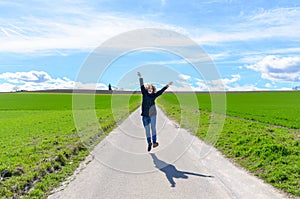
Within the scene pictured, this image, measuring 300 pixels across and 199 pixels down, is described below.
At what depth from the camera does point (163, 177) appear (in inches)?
311

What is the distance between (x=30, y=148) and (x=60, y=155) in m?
2.90

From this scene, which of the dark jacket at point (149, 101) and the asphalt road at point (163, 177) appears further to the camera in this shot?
the dark jacket at point (149, 101)

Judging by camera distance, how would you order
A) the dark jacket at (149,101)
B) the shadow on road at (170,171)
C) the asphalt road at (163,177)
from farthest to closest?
1. the dark jacket at (149,101)
2. the shadow on road at (170,171)
3. the asphalt road at (163,177)

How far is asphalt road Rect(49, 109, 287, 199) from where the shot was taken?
6668 mm

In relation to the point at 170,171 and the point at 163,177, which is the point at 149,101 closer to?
the point at 170,171

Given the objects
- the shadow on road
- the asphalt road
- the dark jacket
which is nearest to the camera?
the asphalt road

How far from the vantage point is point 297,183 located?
7328 mm

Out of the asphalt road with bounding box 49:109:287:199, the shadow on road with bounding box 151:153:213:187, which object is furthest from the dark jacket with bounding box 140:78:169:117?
the shadow on road with bounding box 151:153:213:187

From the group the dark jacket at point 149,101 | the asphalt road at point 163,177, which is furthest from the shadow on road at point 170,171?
the dark jacket at point 149,101

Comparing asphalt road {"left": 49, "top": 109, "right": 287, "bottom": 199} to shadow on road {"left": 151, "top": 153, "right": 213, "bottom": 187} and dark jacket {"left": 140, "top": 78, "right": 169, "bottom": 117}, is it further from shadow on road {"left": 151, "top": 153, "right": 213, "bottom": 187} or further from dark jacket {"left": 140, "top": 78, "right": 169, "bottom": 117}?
dark jacket {"left": 140, "top": 78, "right": 169, "bottom": 117}

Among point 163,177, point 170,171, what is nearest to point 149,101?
point 170,171

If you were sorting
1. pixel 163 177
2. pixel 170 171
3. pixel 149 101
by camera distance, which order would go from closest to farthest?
pixel 163 177
pixel 170 171
pixel 149 101

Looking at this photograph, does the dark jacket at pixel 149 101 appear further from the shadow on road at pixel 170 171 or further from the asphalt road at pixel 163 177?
the shadow on road at pixel 170 171

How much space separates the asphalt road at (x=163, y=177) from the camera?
6668 millimetres
